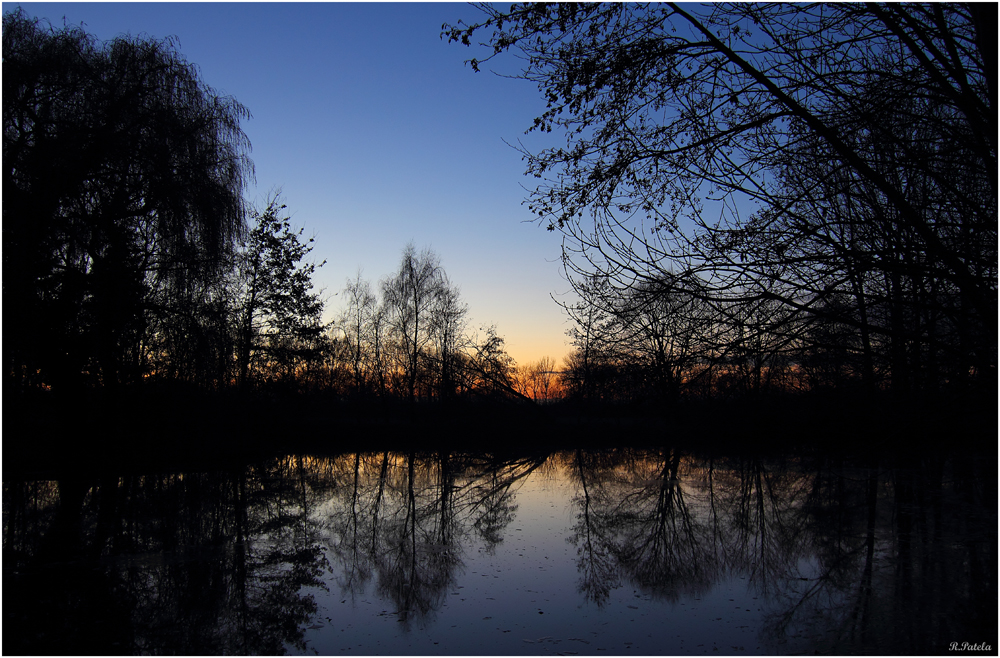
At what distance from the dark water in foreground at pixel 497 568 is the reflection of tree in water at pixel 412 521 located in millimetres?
41

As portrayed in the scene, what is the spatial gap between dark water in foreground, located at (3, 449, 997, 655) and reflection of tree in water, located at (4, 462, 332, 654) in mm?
27

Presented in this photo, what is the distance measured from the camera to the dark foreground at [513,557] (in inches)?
180

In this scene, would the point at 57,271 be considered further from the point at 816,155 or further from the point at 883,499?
the point at 883,499

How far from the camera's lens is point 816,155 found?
14.9 ft

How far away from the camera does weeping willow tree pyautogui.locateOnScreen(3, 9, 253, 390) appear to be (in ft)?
29.0

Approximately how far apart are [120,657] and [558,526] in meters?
5.56

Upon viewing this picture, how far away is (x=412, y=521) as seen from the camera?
8.70m

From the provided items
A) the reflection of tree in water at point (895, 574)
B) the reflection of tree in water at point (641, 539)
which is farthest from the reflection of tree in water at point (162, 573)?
the reflection of tree in water at point (895, 574)

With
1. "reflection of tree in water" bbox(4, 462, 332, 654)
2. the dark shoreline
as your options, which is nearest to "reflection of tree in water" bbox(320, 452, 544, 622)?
"reflection of tree in water" bbox(4, 462, 332, 654)

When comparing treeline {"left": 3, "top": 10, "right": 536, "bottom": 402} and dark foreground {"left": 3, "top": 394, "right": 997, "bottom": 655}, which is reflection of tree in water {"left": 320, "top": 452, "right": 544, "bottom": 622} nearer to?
dark foreground {"left": 3, "top": 394, "right": 997, "bottom": 655}

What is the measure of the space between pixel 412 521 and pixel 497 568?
2.58m

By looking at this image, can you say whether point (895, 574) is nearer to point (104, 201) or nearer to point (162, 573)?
point (162, 573)

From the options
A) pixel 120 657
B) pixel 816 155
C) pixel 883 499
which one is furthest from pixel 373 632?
pixel 883 499

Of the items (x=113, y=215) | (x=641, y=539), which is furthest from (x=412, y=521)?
(x=113, y=215)
